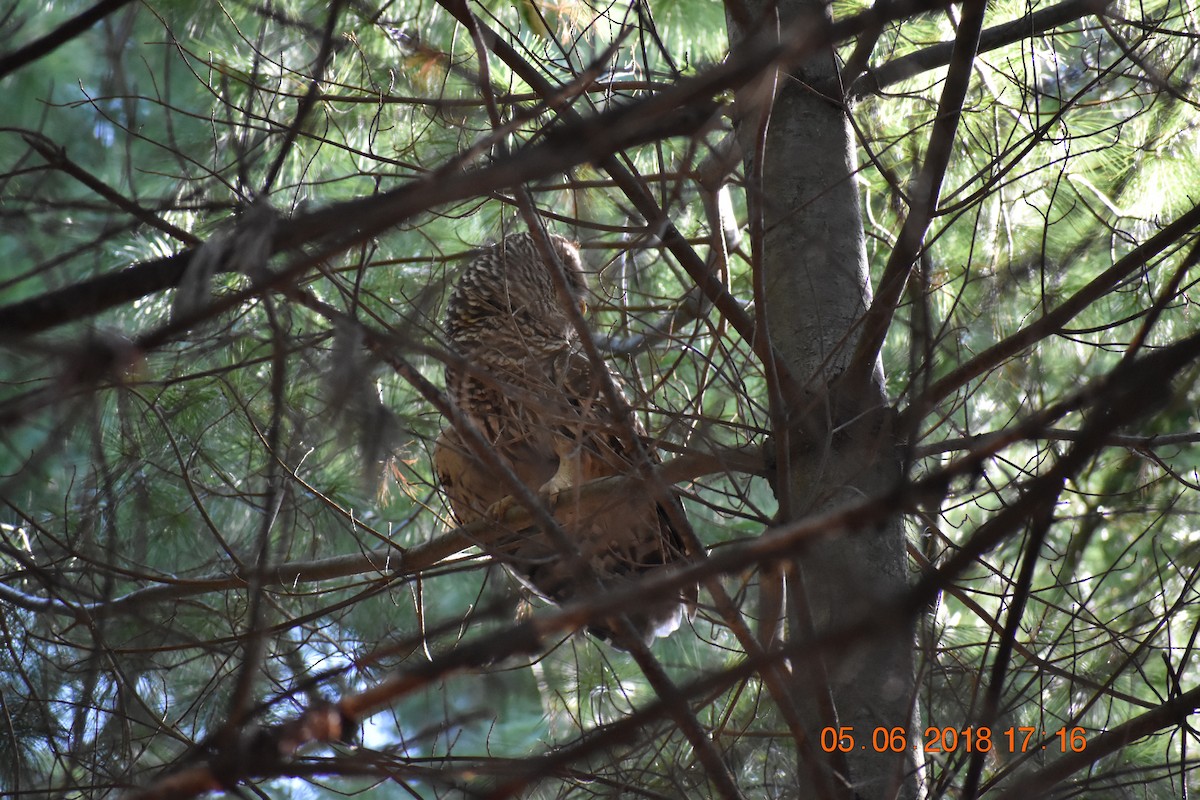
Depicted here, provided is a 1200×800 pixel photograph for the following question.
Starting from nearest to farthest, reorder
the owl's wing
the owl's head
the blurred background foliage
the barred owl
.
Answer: the blurred background foliage, the owl's wing, the barred owl, the owl's head

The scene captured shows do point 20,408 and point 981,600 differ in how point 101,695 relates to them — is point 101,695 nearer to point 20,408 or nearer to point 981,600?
point 20,408

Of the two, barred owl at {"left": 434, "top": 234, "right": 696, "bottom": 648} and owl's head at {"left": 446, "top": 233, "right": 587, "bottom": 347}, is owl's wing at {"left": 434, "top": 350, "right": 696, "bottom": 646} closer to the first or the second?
barred owl at {"left": 434, "top": 234, "right": 696, "bottom": 648}

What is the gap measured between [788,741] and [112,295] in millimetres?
2557

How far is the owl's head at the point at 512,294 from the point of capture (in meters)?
3.29

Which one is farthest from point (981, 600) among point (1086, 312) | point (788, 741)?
point (788, 741)

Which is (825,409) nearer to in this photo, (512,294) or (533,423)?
(533,423)

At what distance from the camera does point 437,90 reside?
3010 millimetres
